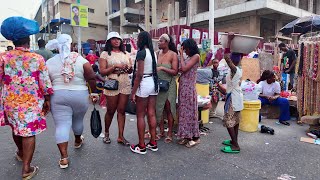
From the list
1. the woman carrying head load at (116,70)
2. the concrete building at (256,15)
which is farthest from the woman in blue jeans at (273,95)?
the concrete building at (256,15)

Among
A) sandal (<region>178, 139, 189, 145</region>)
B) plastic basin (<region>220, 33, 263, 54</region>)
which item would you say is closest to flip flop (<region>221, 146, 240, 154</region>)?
sandal (<region>178, 139, 189, 145</region>)

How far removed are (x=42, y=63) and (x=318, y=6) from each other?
27.6 metres

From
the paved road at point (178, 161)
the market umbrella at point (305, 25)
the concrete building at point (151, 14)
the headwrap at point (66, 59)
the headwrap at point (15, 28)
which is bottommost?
the paved road at point (178, 161)

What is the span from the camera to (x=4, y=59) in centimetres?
267

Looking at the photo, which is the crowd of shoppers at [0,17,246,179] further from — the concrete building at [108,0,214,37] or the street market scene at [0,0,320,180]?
the concrete building at [108,0,214,37]

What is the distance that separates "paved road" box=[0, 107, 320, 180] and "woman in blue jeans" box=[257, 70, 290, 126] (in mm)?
1316

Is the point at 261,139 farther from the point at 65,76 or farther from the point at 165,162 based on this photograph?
the point at 65,76

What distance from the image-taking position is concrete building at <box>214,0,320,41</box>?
17.9 meters

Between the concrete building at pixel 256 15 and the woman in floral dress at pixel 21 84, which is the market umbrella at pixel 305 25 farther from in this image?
the concrete building at pixel 256 15

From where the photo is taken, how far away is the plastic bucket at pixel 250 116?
4.81 metres

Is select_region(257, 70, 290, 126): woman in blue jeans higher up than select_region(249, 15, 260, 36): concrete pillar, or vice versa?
select_region(249, 15, 260, 36): concrete pillar

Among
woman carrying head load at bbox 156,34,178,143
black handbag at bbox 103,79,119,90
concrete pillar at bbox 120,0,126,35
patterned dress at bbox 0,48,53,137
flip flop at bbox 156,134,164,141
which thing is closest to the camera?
patterned dress at bbox 0,48,53,137

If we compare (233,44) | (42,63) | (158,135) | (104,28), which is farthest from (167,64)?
(104,28)

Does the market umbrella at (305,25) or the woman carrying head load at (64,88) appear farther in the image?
the market umbrella at (305,25)
